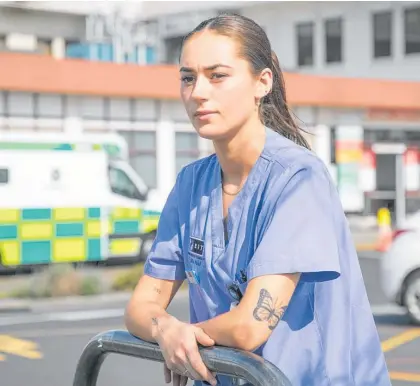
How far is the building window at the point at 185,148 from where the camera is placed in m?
27.1

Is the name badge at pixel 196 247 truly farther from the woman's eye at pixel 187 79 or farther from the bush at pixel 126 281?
the bush at pixel 126 281

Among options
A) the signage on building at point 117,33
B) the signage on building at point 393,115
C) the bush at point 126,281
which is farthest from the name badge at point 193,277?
the signage on building at point 117,33

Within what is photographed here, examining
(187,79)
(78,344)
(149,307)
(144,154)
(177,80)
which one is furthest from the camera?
(144,154)

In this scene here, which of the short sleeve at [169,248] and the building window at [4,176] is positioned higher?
the short sleeve at [169,248]

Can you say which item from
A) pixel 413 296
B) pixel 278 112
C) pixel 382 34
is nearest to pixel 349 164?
pixel 382 34

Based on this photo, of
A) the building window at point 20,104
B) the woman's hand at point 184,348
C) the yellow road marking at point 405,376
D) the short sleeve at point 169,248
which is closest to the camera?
the woman's hand at point 184,348

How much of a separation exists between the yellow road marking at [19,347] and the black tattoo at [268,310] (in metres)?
7.21

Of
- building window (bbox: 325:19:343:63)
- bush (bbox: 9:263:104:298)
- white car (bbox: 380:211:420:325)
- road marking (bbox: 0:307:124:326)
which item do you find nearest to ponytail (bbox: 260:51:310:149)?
white car (bbox: 380:211:420:325)

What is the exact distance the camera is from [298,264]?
200 centimetres

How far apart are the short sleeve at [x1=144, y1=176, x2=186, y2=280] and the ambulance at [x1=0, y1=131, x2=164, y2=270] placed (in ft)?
48.1

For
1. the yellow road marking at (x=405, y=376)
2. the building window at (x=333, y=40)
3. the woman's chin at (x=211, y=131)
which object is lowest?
the yellow road marking at (x=405, y=376)

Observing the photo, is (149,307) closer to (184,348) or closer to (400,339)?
(184,348)

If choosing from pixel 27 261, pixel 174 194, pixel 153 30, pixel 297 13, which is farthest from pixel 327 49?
pixel 174 194

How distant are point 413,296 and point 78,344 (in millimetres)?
3331
